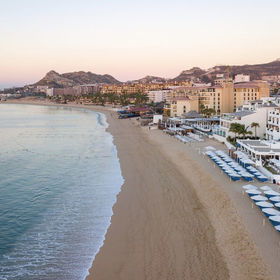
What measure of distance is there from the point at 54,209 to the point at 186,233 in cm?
778

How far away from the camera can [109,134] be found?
5369 cm

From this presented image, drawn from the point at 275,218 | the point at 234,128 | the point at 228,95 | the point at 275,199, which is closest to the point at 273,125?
the point at 234,128

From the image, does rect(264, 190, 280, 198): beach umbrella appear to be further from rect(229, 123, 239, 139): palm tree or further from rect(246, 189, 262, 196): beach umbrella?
rect(229, 123, 239, 139): palm tree

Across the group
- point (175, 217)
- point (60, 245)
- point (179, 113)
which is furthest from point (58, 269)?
point (179, 113)

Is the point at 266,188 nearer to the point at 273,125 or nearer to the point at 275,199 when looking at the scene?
the point at 275,199

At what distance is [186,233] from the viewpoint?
16.1 metres

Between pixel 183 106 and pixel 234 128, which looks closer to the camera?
pixel 234 128

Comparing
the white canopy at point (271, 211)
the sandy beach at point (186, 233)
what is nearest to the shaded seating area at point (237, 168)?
the sandy beach at point (186, 233)

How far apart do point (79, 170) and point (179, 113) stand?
42625 millimetres

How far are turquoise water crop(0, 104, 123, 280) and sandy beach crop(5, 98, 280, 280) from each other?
893mm

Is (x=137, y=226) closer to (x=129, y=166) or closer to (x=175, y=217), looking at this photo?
(x=175, y=217)

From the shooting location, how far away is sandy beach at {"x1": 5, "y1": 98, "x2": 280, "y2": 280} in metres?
12.9

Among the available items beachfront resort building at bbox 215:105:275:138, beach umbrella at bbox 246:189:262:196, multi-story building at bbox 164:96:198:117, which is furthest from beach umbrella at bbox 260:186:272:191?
multi-story building at bbox 164:96:198:117

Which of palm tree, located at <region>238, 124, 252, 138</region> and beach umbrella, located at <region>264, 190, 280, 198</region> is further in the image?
palm tree, located at <region>238, 124, 252, 138</region>
